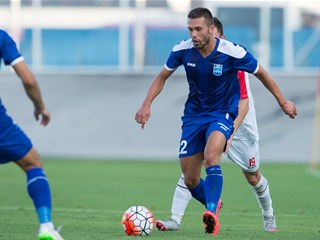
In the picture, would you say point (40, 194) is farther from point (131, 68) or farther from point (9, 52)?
point (131, 68)

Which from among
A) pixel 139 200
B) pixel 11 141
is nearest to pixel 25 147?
pixel 11 141

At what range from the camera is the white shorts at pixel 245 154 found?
10789 mm

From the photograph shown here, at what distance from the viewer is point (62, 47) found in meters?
26.3

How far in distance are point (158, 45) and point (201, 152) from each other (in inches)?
633

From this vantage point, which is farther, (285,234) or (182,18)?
(182,18)

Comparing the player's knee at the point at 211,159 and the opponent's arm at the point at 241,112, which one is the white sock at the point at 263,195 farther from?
the player's knee at the point at 211,159

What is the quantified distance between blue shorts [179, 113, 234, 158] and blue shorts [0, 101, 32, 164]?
8.12 feet

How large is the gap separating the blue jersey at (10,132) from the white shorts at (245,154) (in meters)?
3.31

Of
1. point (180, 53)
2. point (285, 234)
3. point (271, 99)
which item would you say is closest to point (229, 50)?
point (180, 53)

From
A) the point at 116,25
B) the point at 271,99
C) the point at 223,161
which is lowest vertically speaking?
the point at 223,161

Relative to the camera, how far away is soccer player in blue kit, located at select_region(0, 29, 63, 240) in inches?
316

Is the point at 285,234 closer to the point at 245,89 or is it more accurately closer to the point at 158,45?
the point at 245,89

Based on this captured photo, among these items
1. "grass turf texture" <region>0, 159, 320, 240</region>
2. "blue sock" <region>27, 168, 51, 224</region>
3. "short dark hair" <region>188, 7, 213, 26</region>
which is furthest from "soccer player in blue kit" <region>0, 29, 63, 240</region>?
"short dark hair" <region>188, 7, 213, 26</region>

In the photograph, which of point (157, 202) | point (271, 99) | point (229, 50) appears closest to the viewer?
point (229, 50)
